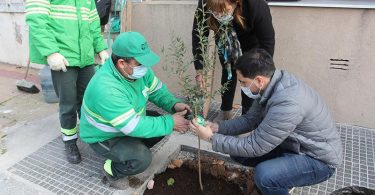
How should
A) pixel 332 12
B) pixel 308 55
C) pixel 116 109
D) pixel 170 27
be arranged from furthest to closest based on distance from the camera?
1. pixel 170 27
2. pixel 308 55
3. pixel 332 12
4. pixel 116 109

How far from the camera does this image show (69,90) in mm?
2963

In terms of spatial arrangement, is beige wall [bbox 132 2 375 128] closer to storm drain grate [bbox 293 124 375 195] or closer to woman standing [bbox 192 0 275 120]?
storm drain grate [bbox 293 124 375 195]

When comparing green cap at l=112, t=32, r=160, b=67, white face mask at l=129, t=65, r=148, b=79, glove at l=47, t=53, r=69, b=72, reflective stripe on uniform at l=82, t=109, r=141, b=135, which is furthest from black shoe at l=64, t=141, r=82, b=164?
green cap at l=112, t=32, r=160, b=67

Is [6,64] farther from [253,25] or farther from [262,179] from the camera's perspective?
[262,179]

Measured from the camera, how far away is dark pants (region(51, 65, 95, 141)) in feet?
9.60

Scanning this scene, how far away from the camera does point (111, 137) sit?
2600mm

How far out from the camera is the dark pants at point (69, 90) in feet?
9.60

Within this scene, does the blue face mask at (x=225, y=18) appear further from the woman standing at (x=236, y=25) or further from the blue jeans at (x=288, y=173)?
the blue jeans at (x=288, y=173)

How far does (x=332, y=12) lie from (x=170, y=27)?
1927 millimetres

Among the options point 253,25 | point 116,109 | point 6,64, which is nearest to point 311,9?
point 253,25

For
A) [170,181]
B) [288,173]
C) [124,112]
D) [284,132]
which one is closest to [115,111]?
[124,112]

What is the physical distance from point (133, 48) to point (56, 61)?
0.84 metres

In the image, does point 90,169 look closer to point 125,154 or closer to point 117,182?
point 117,182

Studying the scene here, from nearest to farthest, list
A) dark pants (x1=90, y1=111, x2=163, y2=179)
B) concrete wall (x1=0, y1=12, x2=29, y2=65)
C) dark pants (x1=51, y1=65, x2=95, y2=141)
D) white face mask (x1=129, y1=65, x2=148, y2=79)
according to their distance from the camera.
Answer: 1. white face mask (x1=129, y1=65, x2=148, y2=79)
2. dark pants (x1=90, y1=111, x2=163, y2=179)
3. dark pants (x1=51, y1=65, x2=95, y2=141)
4. concrete wall (x1=0, y1=12, x2=29, y2=65)
